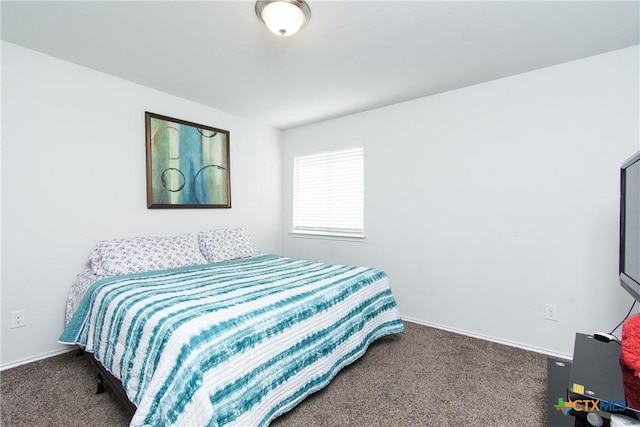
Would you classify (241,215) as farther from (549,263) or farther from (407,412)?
(549,263)

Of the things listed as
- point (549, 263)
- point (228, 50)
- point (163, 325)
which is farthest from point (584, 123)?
point (163, 325)

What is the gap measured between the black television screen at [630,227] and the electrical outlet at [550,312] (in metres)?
0.81

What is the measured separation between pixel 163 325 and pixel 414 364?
1771 millimetres

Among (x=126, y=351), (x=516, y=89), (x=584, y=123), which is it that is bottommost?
(x=126, y=351)

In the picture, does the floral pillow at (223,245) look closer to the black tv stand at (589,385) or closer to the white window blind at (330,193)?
the white window blind at (330,193)

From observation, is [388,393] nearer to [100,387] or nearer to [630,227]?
[630,227]

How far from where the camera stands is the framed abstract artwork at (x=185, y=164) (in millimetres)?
2941

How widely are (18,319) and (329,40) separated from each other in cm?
303

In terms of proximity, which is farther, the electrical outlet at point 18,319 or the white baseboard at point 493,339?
the white baseboard at point 493,339

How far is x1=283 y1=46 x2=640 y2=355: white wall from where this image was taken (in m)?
2.25

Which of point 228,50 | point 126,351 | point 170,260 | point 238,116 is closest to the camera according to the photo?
point 126,351

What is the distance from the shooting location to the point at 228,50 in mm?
2225

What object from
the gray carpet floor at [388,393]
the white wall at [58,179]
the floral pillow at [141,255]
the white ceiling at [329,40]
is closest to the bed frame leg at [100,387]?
the gray carpet floor at [388,393]

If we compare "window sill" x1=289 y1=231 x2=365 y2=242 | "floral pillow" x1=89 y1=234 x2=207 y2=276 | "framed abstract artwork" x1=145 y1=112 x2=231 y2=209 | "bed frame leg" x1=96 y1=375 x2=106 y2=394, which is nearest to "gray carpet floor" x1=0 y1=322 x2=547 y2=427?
"bed frame leg" x1=96 y1=375 x2=106 y2=394
